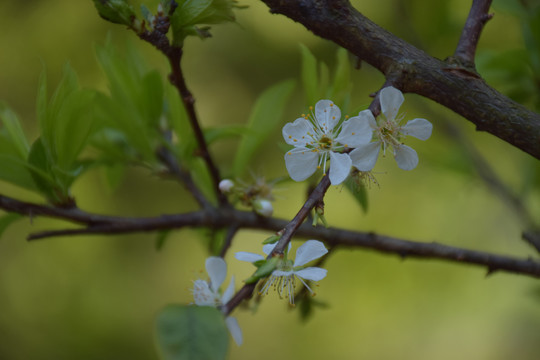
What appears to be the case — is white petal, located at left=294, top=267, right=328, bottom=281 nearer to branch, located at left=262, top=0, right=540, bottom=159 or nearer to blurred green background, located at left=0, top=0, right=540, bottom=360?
branch, located at left=262, top=0, right=540, bottom=159

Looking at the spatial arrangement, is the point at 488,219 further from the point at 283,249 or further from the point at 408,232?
the point at 283,249

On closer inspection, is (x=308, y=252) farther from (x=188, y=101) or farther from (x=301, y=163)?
(x=188, y=101)

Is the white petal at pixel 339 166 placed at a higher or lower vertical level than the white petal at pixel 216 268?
higher

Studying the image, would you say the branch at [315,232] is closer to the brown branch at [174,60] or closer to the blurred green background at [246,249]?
the brown branch at [174,60]

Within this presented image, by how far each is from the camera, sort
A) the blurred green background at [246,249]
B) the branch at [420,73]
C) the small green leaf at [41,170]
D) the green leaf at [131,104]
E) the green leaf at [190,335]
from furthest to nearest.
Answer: the blurred green background at [246,249] < the green leaf at [131,104] < the small green leaf at [41,170] < the branch at [420,73] < the green leaf at [190,335]

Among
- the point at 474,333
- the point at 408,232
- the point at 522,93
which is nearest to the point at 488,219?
the point at 408,232

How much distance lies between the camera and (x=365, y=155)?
46cm

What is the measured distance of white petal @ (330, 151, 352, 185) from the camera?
43 centimetres

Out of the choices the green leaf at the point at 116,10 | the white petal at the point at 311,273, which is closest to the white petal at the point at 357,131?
the white petal at the point at 311,273

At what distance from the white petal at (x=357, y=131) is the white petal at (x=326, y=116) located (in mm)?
59

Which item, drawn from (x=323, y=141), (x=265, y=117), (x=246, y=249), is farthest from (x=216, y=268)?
(x=246, y=249)

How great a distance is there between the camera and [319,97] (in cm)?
72

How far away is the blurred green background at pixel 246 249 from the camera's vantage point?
163 cm

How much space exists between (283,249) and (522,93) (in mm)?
638
